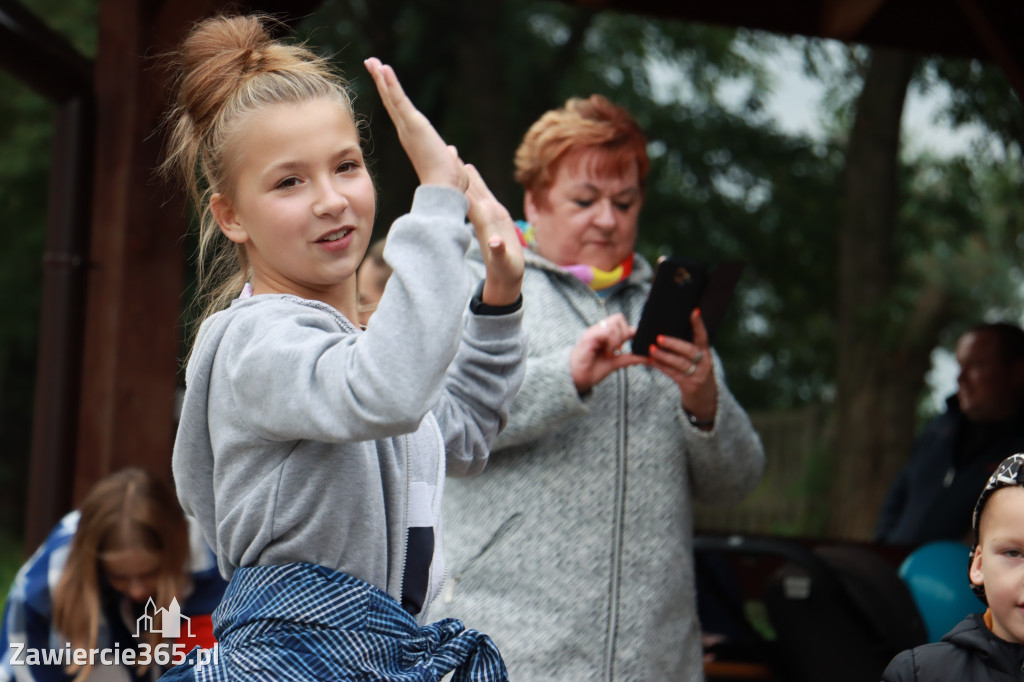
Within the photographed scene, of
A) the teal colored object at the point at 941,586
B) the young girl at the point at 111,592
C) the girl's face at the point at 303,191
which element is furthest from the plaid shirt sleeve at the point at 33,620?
the teal colored object at the point at 941,586

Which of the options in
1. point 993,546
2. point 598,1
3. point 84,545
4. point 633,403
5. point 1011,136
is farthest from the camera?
point 1011,136

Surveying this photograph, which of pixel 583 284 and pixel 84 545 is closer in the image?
pixel 583 284

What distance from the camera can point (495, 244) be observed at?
1.45 metres

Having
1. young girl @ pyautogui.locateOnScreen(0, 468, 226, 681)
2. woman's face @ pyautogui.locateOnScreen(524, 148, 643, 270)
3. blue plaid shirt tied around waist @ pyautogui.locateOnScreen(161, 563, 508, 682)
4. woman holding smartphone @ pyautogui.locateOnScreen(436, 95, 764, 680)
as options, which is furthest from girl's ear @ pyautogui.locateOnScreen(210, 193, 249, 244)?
young girl @ pyautogui.locateOnScreen(0, 468, 226, 681)

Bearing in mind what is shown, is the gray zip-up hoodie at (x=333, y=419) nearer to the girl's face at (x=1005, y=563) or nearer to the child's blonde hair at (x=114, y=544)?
the girl's face at (x=1005, y=563)

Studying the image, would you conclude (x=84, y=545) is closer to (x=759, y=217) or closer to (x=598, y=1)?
(x=598, y=1)

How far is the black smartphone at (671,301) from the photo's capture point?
222 cm

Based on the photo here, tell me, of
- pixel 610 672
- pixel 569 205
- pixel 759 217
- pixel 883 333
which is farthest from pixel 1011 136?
pixel 610 672

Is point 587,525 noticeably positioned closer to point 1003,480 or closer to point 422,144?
point 1003,480

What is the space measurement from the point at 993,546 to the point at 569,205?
41.9 inches

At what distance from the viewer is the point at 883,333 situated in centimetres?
673

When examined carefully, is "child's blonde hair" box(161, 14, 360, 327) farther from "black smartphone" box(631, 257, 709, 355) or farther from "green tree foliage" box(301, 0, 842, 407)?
"green tree foliage" box(301, 0, 842, 407)

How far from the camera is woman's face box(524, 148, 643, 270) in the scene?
2.42 meters

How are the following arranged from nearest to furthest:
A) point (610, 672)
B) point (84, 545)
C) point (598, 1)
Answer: point (610, 672) → point (84, 545) → point (598, 1)
